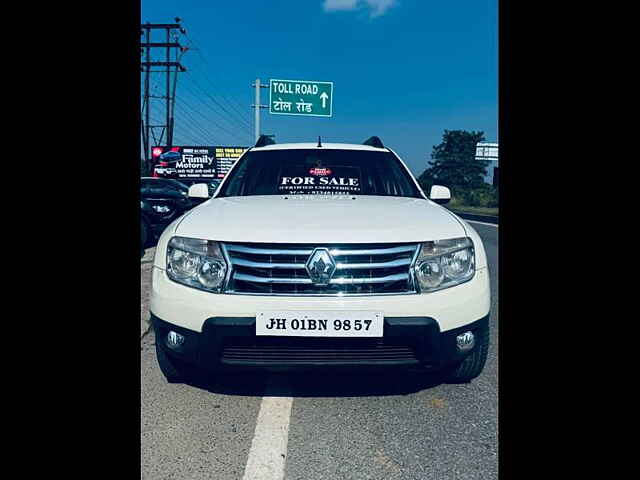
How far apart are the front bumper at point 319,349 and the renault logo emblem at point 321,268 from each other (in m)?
0.28

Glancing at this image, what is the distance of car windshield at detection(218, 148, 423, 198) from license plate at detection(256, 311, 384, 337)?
146 centimetres

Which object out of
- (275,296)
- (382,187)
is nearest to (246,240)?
(275,296)

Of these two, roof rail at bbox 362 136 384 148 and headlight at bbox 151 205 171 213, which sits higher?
roof rail at bbox 362 136 384 148

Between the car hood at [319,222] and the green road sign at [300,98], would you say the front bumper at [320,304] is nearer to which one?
the car hood at [319,222]

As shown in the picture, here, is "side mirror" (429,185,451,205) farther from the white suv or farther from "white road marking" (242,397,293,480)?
"white road marking" (242,397,293,480)

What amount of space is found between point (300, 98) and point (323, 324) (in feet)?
63.1

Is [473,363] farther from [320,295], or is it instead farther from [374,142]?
[374,142]

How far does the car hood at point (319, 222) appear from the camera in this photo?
211cm

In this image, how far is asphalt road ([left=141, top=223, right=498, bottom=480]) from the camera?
1798 millimetres

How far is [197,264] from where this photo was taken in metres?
2.14

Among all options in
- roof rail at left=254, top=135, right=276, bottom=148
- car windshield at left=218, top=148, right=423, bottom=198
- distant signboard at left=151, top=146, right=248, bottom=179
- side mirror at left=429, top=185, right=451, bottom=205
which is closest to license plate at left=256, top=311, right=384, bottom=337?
car windshield at left=218, top=148, right=423, bottom=198

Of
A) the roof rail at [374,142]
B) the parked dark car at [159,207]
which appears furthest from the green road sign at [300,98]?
the roof rail at [374,142]
